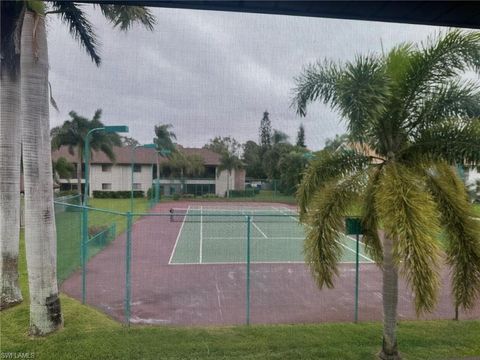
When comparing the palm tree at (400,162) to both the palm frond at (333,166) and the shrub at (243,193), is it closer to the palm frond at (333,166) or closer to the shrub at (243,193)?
the palm frond at (333,166)

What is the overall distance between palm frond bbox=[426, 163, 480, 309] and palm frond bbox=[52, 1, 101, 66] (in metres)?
6.46

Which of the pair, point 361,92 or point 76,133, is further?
point 76,133

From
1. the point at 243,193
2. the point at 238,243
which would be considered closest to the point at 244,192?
the point at 243,193

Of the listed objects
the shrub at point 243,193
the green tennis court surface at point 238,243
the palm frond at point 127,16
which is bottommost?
the green tennis court surface at point 238,243

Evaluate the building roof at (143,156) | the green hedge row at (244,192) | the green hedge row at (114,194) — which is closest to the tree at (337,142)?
the green hedge row at (244,192)

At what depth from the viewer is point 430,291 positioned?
391 centimetres

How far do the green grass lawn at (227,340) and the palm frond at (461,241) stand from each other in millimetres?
1482

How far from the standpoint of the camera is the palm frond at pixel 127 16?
7.40m

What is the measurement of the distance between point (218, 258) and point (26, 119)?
902 cm

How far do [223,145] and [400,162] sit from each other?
44.8m

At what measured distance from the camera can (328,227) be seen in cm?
514

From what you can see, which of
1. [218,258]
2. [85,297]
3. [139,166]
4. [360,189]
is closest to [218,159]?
[139,166]

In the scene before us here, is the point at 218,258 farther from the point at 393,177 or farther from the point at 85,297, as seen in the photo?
the point at 393,177

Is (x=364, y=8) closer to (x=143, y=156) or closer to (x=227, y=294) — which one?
(x=227, y=294)
